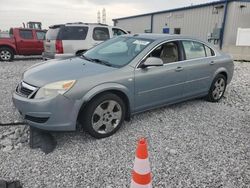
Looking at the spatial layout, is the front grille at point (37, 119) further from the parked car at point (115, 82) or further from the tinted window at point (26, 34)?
the tinted window at point (26, 34)

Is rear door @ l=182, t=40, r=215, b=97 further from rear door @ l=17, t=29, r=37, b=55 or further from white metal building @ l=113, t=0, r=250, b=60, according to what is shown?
rear door @ l=17, t=29, r=37, b=55

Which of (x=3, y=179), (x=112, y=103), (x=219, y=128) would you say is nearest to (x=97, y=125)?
(x=112, y=103)

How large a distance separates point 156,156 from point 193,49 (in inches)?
101

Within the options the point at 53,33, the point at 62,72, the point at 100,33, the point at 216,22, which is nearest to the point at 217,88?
the point at 62,72

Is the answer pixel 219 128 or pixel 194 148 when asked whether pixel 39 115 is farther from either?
pixel 219 128

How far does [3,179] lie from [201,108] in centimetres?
380

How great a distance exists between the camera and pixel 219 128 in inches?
151

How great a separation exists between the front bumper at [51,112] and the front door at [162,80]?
1124 mm

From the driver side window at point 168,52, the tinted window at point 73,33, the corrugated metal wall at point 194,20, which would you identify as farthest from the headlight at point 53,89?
the corrugated metal wall at point 194,20

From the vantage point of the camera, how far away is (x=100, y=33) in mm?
8797

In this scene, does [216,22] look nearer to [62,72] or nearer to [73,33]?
[73,33]

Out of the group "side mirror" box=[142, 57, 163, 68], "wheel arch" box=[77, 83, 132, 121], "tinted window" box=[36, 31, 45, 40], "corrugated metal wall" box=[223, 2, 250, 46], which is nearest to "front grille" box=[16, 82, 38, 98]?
"wheel arch" box=[77, 83, 132, 121]

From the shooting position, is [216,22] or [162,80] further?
[216,22]

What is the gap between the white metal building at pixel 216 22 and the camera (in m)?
14.3
